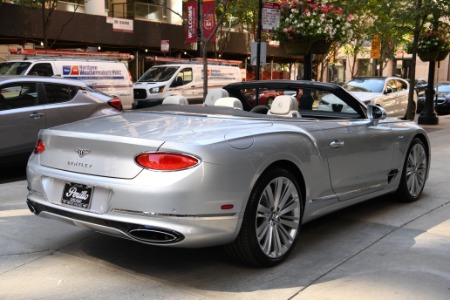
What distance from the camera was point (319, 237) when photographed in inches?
190

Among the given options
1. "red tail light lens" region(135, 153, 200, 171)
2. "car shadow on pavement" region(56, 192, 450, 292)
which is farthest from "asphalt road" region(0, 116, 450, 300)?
"red tail light lens" region(135, 153, 200, 171)

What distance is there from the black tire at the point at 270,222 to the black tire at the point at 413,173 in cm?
216

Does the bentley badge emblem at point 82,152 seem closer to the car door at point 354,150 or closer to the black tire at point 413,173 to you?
the car door at point 354,150

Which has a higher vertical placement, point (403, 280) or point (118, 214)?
point (118, 214)

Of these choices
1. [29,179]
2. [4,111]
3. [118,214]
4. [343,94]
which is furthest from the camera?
[4,111]

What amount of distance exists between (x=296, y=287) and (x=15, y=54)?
1378 centimetres

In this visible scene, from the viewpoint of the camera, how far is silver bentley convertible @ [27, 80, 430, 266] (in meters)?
3.43

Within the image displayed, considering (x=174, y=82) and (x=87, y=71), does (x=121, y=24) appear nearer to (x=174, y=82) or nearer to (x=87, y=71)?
(x=174, y=82)

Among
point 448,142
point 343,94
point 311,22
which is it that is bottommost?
point 448,142

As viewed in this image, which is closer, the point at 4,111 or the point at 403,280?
the point at 403,280

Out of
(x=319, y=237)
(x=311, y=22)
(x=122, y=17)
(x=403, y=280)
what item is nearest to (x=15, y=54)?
(x=311, y=22)

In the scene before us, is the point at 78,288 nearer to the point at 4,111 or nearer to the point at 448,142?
the point at 4,111

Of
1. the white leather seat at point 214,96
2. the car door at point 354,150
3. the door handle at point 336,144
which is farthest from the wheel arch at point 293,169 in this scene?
the white leather seat at point 214,96

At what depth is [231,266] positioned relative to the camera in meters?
4.04
